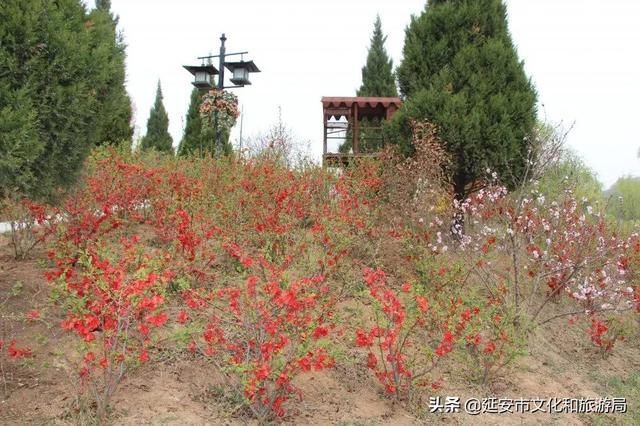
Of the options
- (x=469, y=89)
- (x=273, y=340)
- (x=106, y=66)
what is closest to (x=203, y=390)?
(x=273, y=340)

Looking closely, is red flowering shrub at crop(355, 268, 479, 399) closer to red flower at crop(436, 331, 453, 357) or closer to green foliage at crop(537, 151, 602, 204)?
red flower at crop(436, 331, 453, 357)

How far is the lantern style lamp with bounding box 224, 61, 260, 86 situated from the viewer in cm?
1126

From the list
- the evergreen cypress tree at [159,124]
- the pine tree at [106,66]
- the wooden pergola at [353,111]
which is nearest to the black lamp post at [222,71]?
the wooden pergola at [353,111]

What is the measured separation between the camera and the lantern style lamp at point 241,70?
36.9 feet

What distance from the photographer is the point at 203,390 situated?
10.9ft

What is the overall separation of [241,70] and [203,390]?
910cm

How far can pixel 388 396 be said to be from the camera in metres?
3.62

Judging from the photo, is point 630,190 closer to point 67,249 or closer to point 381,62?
point 381,62

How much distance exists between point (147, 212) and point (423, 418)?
4.68m

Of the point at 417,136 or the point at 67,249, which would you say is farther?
the point at 417,136

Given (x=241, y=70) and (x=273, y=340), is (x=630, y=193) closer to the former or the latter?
(x=241, y=70)

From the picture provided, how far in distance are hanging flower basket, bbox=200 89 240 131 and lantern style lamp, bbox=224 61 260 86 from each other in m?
0.40

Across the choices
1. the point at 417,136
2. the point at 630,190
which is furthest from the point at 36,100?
the point at 630,190

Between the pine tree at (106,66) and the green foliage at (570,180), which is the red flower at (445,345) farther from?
the green foliage at (570,180)
